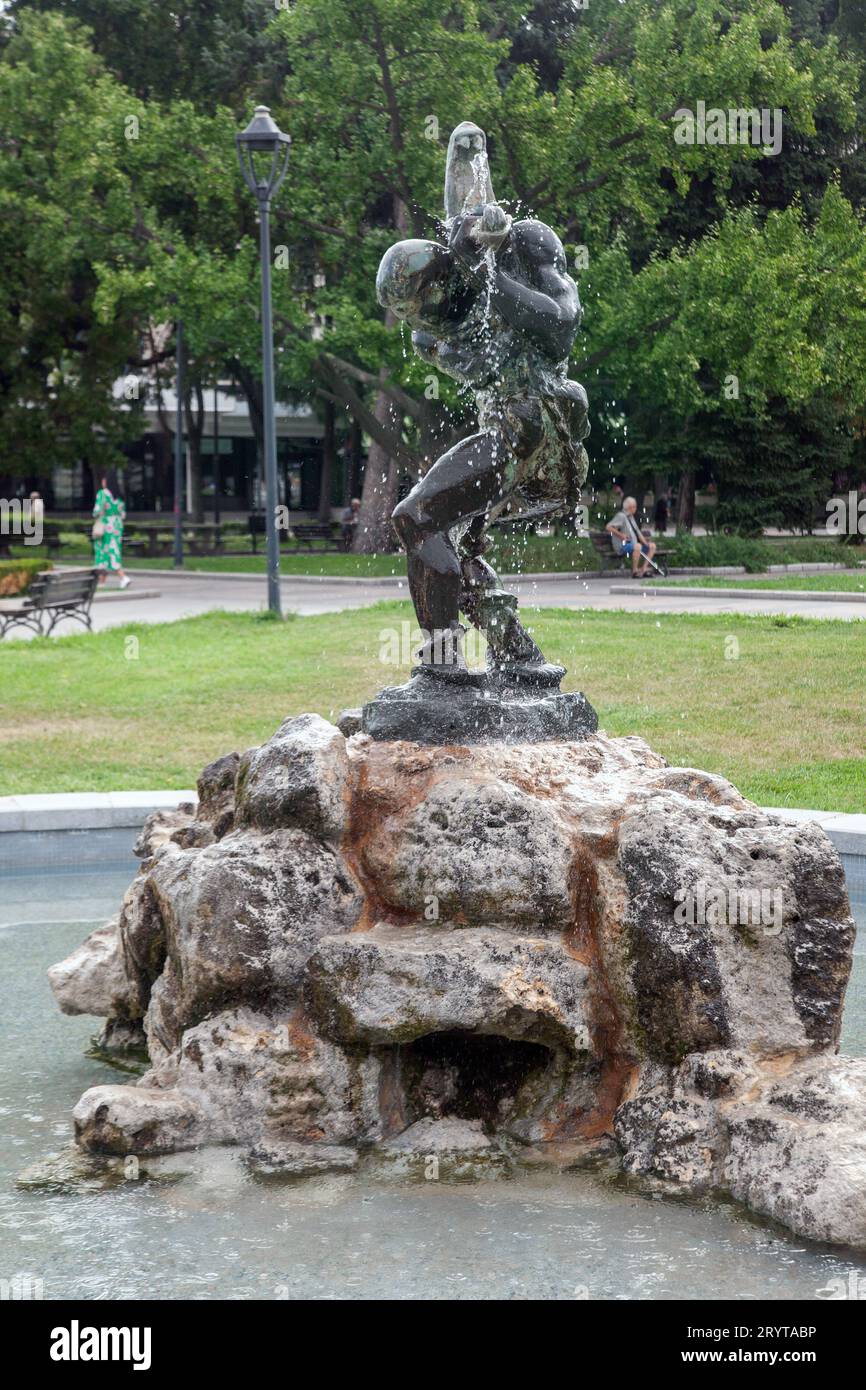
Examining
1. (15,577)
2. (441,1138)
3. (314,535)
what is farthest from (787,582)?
(441,1138)

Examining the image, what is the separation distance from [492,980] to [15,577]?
63.1 ft

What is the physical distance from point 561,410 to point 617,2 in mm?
24997

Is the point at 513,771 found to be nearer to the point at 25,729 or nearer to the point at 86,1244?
the point at 86,1244

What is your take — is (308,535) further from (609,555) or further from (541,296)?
(541,296)

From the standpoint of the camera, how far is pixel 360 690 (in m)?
13.1

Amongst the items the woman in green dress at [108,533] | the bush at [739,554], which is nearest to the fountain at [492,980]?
the woman in green dress at [108,533]

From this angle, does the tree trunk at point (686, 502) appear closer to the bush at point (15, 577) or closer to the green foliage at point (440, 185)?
the green foliage at point (440, 185)

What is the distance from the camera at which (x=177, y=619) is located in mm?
19844

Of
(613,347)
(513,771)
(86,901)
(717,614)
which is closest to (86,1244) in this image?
(513,771)

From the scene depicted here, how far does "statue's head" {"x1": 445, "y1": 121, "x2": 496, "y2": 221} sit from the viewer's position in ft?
18.5

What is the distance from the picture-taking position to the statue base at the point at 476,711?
543 centimetres

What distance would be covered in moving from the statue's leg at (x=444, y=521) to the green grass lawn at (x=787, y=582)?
53.8ft

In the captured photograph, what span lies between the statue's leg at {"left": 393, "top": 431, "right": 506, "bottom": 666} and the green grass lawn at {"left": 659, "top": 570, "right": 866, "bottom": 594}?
1640cm

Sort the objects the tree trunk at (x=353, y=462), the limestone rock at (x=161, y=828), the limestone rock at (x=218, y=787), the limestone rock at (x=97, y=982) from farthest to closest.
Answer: the tree trunk at (x=353, y=462)
the limestone rock at (x=161, y=828)
the limestone rock at (x=218, y=787)
the limestone rock at (x=97, y=982)
